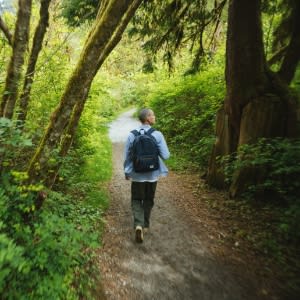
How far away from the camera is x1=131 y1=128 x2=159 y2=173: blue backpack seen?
452 centimetres

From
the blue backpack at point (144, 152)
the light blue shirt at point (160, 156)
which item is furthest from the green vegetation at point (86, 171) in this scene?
the blue backpack at point (144, 152)

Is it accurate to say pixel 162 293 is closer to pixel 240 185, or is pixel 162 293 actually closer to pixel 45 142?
pixel 45 142

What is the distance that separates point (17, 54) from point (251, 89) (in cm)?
466

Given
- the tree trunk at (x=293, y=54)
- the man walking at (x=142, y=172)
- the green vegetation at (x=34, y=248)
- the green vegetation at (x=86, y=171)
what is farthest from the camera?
the tree trunk at (x=293, y=54)

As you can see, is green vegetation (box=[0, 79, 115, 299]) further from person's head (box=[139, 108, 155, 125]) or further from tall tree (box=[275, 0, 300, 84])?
tall tree (box=[275, 0, 300, 84])

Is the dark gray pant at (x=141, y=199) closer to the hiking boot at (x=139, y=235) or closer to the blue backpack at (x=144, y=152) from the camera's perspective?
the hiking boot at (x=139, y=235)

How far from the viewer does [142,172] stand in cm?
462

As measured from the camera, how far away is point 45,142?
3.32 meters

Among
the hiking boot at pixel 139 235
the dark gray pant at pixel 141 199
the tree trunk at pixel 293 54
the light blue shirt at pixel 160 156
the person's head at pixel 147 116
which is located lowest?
the hiking boot at pixel 139 235

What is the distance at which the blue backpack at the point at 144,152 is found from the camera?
14.8 feet

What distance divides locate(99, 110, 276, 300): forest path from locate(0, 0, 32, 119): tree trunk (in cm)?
240

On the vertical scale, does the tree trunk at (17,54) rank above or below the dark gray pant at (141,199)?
above

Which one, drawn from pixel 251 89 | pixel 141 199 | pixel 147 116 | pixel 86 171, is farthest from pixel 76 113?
pixel 251 89

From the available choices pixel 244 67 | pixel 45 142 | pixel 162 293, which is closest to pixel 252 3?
pixel 244 67
